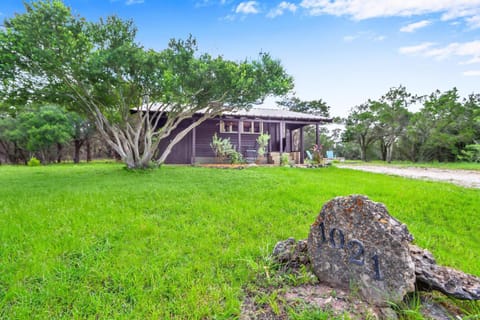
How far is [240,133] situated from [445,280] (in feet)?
36.9

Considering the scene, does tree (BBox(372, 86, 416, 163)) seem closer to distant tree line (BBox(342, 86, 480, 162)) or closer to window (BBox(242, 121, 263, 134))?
distant tree line (BBox(342, 86, 480, 162))

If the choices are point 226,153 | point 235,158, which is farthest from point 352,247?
point 226,153

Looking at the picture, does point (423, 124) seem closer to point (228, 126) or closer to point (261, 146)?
point (261, 146)

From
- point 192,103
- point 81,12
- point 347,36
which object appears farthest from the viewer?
point 347,36

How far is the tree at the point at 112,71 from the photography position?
5.90 metres

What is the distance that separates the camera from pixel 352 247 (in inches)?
66.4

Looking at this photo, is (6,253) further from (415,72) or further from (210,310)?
(415,72)

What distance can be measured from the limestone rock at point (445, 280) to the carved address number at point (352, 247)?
34 centimetres

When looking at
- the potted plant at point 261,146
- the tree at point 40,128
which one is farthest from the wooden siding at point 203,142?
the tree at point 40,128

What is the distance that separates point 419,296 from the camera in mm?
1565

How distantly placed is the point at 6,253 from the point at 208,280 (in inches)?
88.4

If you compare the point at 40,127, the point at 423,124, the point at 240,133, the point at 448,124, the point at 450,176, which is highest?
the point at 423,124

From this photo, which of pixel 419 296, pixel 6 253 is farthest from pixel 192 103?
pixel 419 296

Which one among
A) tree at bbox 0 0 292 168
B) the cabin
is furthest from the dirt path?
tree at bbox 0 0 292 168
